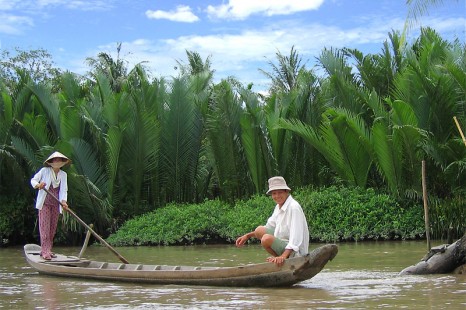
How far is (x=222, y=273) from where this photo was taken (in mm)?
8008

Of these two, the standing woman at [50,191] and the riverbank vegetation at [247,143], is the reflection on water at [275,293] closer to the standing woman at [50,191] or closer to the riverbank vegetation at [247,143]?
the standing woman at [50,191]

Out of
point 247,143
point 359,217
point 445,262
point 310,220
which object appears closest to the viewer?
point 445,262

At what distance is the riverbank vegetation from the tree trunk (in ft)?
18.4

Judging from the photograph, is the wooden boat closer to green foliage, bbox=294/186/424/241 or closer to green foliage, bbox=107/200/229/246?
green foliage, bbox=107/200/229/246

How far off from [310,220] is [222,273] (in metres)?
7.42

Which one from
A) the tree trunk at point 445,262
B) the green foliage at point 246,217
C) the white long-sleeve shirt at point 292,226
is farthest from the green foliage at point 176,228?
the white long-sleeve shirt at point 292,226

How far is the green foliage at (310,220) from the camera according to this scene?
14.9m

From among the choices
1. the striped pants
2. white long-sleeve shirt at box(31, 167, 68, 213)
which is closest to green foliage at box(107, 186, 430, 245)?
the striped pants

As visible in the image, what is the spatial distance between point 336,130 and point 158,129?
13.7 feet

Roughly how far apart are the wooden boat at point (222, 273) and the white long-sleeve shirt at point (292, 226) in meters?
0.18

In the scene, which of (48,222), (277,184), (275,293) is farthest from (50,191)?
(275,293)

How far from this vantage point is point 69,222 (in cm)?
1568

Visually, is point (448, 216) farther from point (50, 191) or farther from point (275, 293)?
point (50, 191)

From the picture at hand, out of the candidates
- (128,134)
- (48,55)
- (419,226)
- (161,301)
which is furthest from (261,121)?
(48,55)
